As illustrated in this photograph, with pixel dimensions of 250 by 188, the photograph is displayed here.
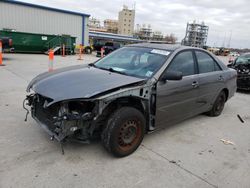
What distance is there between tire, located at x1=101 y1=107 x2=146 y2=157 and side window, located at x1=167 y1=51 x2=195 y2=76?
3.30 feet

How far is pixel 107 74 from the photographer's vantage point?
3.31m

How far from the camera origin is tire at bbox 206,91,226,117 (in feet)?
16.6

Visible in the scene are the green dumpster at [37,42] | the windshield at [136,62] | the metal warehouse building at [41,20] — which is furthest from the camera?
the metal warehouse building at [41,20]

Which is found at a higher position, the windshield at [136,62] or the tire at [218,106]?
the windshield at [136,62]

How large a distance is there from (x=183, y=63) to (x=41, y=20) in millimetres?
24429

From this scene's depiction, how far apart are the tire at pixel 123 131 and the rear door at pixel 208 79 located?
170 cm

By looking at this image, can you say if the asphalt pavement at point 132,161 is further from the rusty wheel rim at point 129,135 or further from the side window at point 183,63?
the side window at point 183,63

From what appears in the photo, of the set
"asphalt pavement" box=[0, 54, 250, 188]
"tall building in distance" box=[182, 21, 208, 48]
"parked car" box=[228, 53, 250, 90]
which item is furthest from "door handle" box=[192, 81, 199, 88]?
"tall building in distance" box=[182, 21, 208, 48]

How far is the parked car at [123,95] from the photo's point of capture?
2717 millimetres

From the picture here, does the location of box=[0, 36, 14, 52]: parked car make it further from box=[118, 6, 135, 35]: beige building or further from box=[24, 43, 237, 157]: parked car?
box=[118, 6, 135, 35]: beige building

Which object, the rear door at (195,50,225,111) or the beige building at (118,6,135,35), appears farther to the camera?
the beige building at (118,6,135,35)

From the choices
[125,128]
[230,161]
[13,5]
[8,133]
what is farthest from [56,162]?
[13,5]

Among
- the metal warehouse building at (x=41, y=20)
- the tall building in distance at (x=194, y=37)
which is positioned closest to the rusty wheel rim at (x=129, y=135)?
the tall building in distance at (x=194, y=37)

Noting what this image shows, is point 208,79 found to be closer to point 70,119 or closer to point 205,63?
point 205,63
